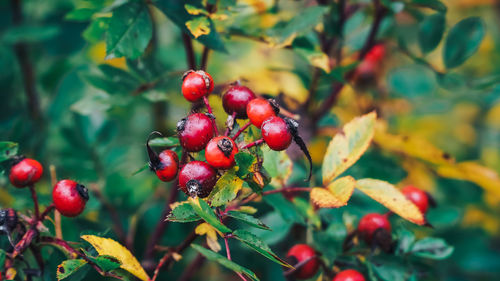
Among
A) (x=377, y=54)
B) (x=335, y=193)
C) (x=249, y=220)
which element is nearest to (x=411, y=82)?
(x=377, y=54)

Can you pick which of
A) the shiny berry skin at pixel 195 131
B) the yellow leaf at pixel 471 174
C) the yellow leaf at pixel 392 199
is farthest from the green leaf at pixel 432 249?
the shiny berry skin at pixel 195 131

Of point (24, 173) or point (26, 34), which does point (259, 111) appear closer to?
point (24, 173)

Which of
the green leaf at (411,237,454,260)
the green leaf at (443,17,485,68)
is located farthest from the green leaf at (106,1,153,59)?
the green leaf at (443,17,485,68)

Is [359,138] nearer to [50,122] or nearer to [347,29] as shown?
[347,29]

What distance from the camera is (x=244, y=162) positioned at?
0.80m

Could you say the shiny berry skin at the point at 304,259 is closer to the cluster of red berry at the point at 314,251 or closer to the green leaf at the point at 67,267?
the cluster of red berry at the point at 314,251

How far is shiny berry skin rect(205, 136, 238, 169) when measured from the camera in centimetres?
80

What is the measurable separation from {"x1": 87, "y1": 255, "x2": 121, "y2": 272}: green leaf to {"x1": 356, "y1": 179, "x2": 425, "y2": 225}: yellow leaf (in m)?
0.53

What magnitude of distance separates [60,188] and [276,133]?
46 centimetres

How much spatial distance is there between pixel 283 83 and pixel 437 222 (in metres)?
0.92

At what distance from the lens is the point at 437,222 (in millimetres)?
1411

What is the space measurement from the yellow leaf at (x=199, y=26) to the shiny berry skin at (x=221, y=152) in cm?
28

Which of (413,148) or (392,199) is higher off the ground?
(392,199)

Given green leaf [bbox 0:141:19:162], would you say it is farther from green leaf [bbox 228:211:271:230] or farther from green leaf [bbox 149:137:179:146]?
green leaf [bbox 228:211:271:230]
